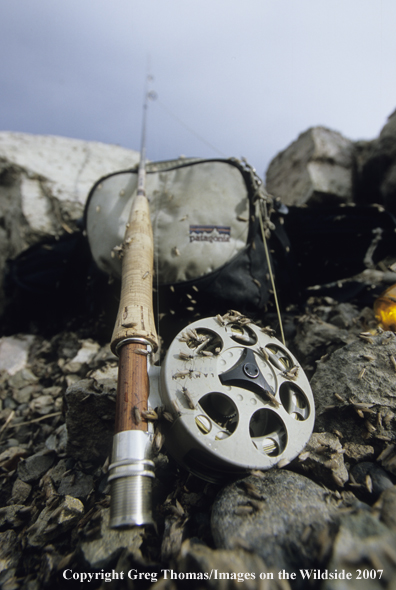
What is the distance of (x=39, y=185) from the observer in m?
4.58

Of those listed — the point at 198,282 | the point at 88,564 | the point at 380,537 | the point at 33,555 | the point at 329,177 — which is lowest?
the point at 33,555

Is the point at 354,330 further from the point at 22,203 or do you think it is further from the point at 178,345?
the point at 22,203

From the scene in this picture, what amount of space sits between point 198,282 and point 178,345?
0.87m

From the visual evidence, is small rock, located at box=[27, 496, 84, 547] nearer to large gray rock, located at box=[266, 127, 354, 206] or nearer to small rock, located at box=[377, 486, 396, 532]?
small rock, located at box=[377, 486, 396, 532]

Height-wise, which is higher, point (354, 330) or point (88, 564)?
point (354, 330)

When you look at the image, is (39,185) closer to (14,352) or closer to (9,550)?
(14,352)

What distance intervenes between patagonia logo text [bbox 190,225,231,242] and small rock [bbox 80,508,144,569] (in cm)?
194

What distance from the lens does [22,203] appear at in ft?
14.1

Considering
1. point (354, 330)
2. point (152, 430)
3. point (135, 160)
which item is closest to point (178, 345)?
point (152, 430)

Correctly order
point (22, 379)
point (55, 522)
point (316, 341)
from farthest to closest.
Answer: point (22, 379) → point (316, 341) → point (55, 522)

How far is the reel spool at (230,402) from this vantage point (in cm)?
146

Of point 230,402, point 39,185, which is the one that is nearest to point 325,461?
point 230,402

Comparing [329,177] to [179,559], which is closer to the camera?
[179,559]

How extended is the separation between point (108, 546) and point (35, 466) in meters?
0.93
